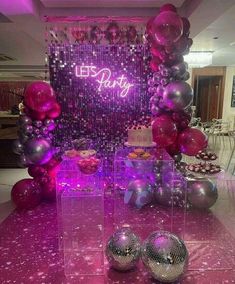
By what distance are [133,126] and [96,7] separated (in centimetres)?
156

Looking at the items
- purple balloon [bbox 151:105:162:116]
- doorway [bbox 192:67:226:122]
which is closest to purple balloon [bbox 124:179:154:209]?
purple balloon [bbox 151:105:162:116]

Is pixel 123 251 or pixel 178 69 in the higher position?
pixel 178 69

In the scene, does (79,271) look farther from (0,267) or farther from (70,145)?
(70,145)

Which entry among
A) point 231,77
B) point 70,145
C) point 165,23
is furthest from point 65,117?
point 231,77

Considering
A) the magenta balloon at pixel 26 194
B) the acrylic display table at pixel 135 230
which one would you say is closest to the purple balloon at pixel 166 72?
the acrylic display table at pixel 135 230

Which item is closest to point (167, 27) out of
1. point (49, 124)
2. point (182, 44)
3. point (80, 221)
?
point (182, 44)

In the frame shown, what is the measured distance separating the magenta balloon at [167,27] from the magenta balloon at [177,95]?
454 mm

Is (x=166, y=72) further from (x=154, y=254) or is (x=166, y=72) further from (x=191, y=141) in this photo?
(x=154, y=254)

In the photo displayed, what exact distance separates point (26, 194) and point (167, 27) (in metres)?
2.34

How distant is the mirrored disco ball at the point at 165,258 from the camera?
1756 millimetres

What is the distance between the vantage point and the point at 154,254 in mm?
1787

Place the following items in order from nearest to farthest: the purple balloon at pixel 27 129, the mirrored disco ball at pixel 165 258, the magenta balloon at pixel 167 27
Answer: the mirrored disco ball at pixel 165 258, the magenta balloon at pixel 167 27, the purple balloon at pixel 27 129

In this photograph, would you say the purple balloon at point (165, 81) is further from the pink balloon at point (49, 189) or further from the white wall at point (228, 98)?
the white wall at point (228, 98)

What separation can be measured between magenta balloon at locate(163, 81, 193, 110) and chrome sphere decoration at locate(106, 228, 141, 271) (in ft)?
5.12
